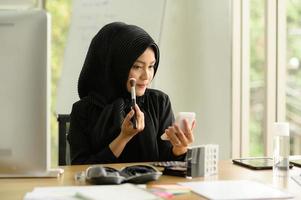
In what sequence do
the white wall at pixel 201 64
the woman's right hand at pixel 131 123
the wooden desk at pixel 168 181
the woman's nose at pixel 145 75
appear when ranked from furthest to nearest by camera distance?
the white wall at pixel 201 64 < the woman's nose at pixel 145 75 < the woman's right hand at pixel 131 123 < the wooden desk at pixel 168 181

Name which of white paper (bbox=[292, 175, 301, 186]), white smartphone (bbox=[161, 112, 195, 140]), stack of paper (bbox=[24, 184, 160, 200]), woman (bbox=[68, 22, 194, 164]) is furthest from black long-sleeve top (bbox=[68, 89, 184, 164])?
stack of paper (bbox=[24, 184, 160, 200])

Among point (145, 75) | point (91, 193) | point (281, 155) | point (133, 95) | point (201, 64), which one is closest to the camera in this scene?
point (91, 193)

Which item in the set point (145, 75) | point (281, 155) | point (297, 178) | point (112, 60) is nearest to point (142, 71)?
point (145, 75)

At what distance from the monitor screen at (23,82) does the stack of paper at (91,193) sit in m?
0.18

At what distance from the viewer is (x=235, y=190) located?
4.16 feet

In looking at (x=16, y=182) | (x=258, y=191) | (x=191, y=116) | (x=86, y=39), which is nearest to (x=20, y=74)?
(x=16, y=182)

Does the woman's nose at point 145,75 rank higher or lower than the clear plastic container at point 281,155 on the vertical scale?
higher

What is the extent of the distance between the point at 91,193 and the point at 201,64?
2137mm

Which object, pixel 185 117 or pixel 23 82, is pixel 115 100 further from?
pixel 23 82

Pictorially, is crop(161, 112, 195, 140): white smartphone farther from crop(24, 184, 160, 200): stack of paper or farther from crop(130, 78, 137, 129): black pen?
crop(24, 184, 160, 200): stack of paper

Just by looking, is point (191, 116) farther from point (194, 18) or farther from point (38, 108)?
point (194, 18)

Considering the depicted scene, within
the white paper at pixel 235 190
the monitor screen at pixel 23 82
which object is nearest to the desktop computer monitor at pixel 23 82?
the monitor screen at pixel 23 82

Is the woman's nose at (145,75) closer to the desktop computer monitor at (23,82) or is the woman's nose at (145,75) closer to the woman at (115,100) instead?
the woman at (115,100)

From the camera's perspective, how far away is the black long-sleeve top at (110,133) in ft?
6.44
